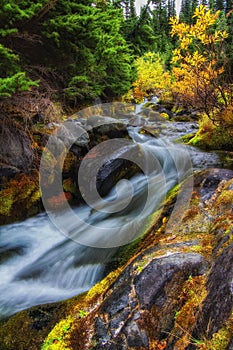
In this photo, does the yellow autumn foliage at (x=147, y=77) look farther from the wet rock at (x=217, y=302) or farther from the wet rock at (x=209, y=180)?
the wet rock at (x=217, y=302)

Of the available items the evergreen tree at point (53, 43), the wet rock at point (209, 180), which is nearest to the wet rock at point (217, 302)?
the wet rock at point (209, 180)

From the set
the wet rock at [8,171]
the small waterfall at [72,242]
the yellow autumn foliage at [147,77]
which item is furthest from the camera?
the yellow autumn foliage at [147,77]

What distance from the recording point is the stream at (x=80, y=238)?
3822 millimetres

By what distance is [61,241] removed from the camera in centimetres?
530

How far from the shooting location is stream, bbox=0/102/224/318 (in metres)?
3.82

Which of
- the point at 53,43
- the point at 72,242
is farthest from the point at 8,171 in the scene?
the point at 53,43

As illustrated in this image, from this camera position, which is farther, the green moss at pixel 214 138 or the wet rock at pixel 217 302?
the green moss at pixel 214 138

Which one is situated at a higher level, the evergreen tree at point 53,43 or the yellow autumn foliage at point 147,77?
the yellow autumn foliage at point 147,77

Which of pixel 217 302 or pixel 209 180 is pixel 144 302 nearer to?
pixel 217 302

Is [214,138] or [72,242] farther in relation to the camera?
[214,138]

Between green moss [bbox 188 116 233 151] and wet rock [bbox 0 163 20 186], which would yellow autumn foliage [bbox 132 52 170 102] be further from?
wet rock [bbox 0 163 20 186]

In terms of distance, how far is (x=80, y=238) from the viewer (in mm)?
5262

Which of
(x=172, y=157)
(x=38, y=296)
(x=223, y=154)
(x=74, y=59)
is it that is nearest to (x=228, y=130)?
(x=223, y=154)

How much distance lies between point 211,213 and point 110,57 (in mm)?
6699
